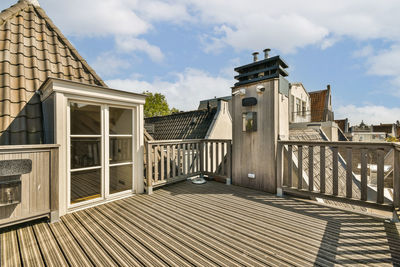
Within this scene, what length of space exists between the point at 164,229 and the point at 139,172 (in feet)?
5.25

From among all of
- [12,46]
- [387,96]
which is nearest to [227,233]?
[12,46]

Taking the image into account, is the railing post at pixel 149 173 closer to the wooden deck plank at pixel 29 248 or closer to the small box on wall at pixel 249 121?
the wooden deck plank at pixel 29 248

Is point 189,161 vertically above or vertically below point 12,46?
below

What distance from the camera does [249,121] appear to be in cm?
377

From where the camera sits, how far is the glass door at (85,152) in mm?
2738

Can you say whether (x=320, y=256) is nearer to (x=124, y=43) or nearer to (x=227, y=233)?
(x=227, y=233)

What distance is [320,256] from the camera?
1.68m

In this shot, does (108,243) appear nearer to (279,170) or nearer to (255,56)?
(279,170)

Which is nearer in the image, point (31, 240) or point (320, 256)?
point (320, 256)

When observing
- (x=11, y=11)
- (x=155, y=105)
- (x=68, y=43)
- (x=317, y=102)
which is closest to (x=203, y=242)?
(x=68, y=43)

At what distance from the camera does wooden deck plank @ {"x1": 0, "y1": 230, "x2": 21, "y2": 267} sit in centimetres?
160

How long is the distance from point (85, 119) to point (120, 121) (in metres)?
0.60

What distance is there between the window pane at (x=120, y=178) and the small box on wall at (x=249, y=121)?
2.66 m

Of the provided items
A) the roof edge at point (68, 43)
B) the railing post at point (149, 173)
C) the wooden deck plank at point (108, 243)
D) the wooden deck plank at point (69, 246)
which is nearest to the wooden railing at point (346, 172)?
the railing post at point (149, 173)
